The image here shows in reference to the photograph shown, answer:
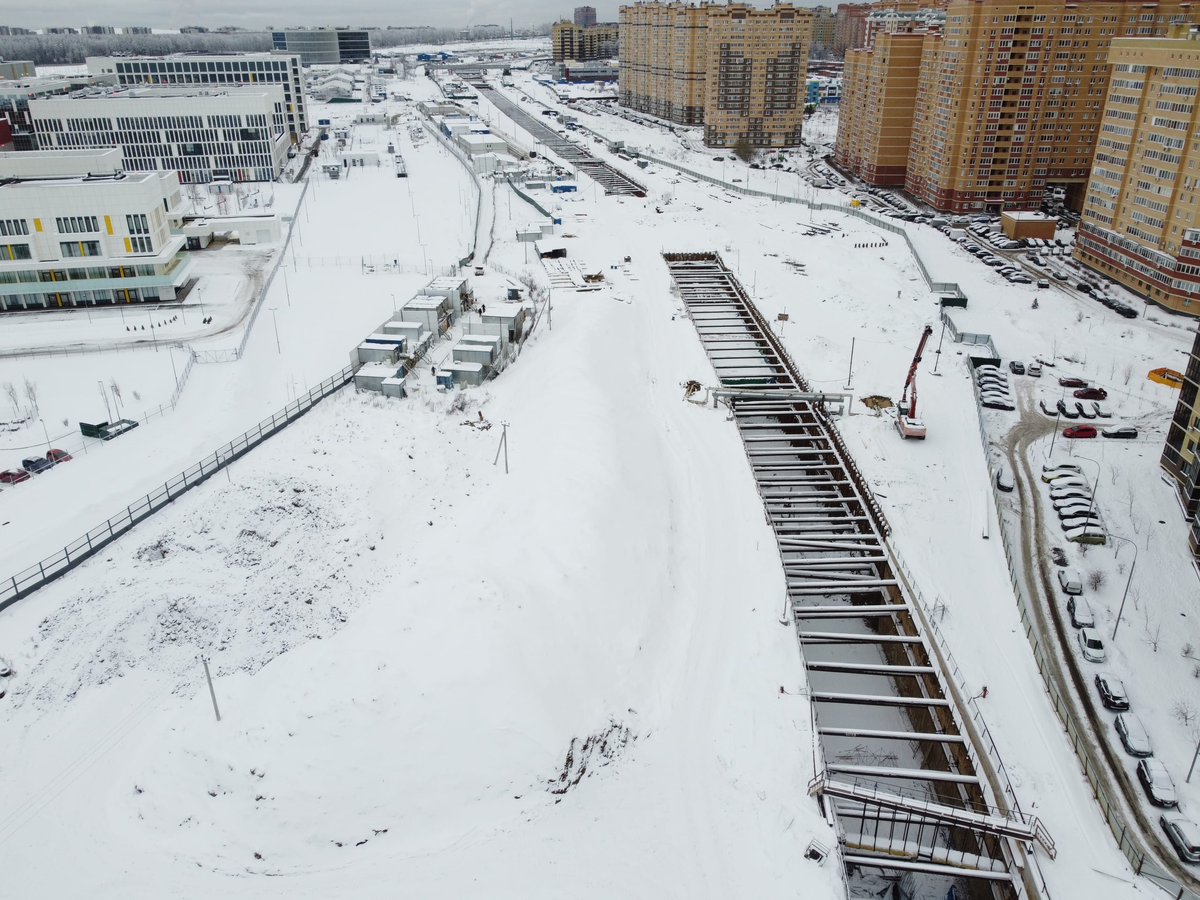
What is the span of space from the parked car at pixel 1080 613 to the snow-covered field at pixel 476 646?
141cm

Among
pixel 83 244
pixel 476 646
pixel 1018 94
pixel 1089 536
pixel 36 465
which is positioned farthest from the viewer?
pixel 1018 94

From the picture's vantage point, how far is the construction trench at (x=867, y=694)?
17625 millimetres

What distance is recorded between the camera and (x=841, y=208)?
2918 inches

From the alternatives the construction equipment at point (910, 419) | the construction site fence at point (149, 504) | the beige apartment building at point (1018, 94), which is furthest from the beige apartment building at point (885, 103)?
the construction site fence at point (149, 504)

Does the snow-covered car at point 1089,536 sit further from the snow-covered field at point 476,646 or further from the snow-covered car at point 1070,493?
the snow-covered car at point 1070,493

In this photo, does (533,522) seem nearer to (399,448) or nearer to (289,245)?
(399,448)

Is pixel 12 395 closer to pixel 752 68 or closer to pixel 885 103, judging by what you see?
pixel 885 103

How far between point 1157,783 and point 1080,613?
21.0 feet

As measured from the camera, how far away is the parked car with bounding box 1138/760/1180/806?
1834 cm

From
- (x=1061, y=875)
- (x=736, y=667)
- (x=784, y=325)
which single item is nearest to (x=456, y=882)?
(x=736, y=667)

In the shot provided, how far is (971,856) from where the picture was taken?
17.5m

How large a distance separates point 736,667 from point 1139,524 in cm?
1760

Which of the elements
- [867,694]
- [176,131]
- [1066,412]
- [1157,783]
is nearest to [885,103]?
[1066,412]

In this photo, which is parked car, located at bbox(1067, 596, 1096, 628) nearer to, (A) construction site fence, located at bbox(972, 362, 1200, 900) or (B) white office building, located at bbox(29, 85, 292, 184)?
(A) construction site fence, located at bbox(972, 362, 1200, 900)
